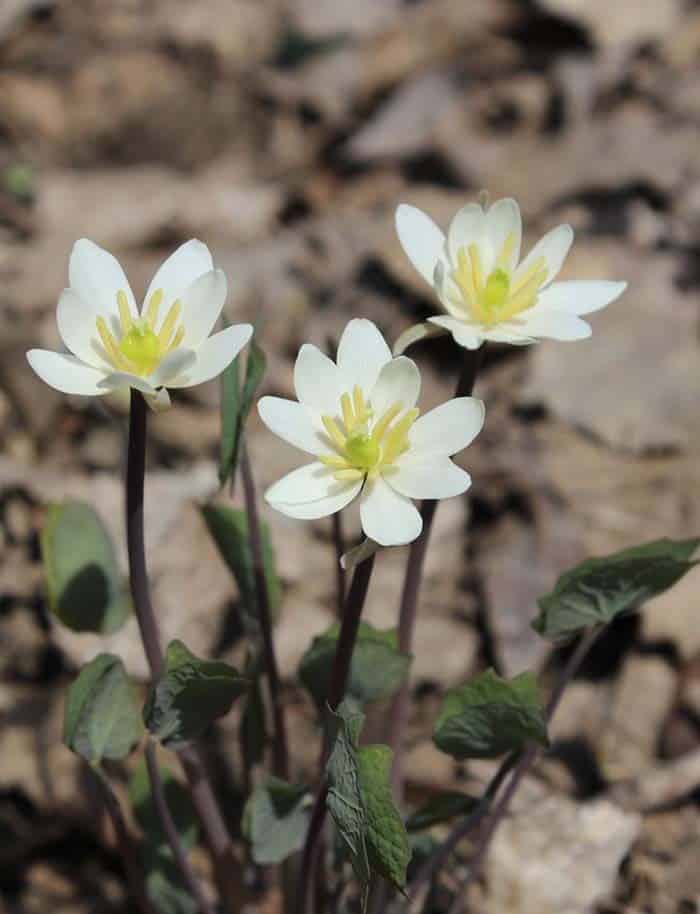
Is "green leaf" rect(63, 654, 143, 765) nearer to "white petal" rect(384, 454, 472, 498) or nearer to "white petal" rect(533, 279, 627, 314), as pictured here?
"white petal" rect(384, 454, 472, 498)

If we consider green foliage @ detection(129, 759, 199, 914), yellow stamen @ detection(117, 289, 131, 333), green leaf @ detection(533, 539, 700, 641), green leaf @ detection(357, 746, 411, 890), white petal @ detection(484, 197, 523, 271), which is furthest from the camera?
green foliage @ detection(129, 759, 199, 914)

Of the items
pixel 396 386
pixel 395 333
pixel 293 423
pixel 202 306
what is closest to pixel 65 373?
pixel 202 306

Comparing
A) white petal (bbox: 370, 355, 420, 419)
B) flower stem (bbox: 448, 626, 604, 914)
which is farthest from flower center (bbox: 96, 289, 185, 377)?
flower stem (bbox: 448, 626, 604, 914)

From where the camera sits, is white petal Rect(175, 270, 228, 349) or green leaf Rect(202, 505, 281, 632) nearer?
white petal Rect(175, 270, 228, 349)

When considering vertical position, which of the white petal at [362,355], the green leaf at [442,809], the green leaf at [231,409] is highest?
the white petal at [362,355]

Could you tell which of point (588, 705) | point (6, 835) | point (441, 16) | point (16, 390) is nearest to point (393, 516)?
point (588, 705)

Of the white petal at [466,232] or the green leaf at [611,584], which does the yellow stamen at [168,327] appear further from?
the green leaf at [611,584]

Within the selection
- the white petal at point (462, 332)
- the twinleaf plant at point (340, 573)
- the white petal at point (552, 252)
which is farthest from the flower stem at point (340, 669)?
the white petal at point (552, 252)
